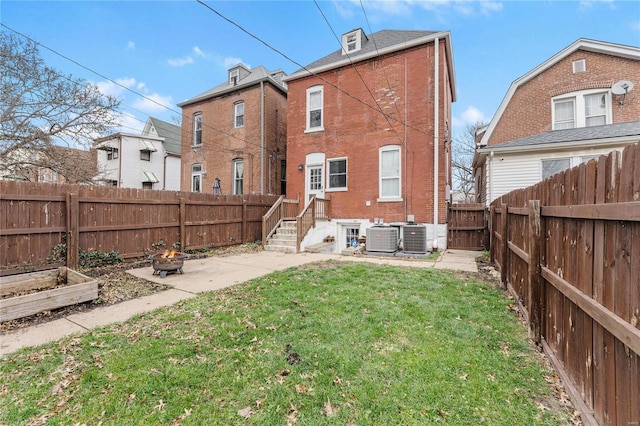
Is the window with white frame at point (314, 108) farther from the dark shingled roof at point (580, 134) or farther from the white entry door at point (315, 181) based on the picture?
the dark shingled roof at point (580, 134)

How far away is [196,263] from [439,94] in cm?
975

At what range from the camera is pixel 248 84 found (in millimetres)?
15055

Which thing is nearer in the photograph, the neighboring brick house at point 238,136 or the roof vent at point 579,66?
the roof vent at point 579,66

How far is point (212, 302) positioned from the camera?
4.44m

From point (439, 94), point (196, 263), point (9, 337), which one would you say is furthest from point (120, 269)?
point (439, 94)

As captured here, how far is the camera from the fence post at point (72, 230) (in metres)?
6.26

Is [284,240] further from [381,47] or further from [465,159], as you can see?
[465,159]

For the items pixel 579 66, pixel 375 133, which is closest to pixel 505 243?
pixel 375 133

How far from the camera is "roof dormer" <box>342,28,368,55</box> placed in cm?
1225

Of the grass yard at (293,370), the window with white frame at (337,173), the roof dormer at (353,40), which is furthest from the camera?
the roof dormer at (353,40)

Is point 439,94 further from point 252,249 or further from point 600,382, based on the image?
point 600,382

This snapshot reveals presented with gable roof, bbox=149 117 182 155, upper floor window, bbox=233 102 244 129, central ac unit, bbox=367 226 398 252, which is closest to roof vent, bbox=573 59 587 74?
Result: central ac unit, bbox=367 226 398 252

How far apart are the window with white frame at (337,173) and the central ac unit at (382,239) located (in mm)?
2927

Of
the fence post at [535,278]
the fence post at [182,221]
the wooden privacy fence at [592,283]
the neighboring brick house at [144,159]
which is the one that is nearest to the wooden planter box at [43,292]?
the fence post at [182,221]
